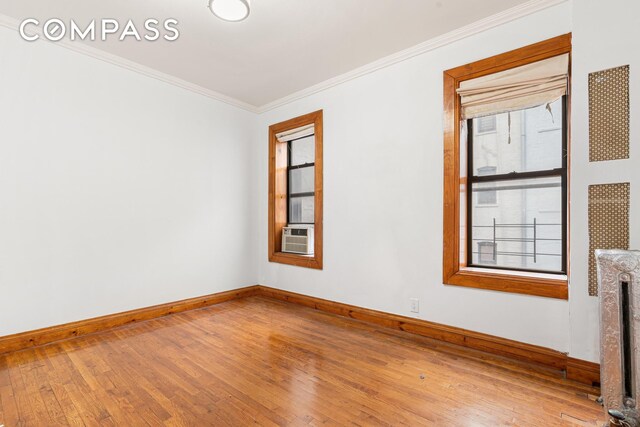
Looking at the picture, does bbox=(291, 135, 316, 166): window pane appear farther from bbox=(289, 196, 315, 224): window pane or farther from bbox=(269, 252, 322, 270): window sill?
bbox=(269, 252, 322, 270): window sill

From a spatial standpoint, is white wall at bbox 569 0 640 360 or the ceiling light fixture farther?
the ceiling light fixture

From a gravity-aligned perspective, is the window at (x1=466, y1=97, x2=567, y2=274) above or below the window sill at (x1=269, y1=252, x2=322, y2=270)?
above

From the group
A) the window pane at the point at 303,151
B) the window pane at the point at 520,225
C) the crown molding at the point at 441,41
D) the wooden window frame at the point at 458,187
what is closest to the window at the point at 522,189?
the window pane at the point at 520,225

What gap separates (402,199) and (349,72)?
5.32 feet

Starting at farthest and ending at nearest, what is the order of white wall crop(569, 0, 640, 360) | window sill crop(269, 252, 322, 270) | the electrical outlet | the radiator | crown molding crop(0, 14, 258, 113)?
window sill crop(269, 252, 322, 270)
the electrical outlet
crown molding crop(0, 14, 258, 113)
white wall crop(569, 0, 640, 360)
the radiator

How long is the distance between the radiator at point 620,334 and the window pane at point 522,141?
3.35 feet

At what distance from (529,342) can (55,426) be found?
3.15m

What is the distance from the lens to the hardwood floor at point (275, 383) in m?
1.76

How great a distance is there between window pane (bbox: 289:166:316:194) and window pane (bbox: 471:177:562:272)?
218 centimetres

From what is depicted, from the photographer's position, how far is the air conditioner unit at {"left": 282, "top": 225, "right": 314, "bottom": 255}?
424cm

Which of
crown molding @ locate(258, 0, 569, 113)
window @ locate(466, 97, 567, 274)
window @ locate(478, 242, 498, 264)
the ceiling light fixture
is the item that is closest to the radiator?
window @ locate(466, 97, 567, 274)

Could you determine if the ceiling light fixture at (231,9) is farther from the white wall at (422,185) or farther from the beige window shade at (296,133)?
the beige window shade at (296,133)

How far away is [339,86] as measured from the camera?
12.2 ft

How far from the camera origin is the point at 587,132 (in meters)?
2.08
